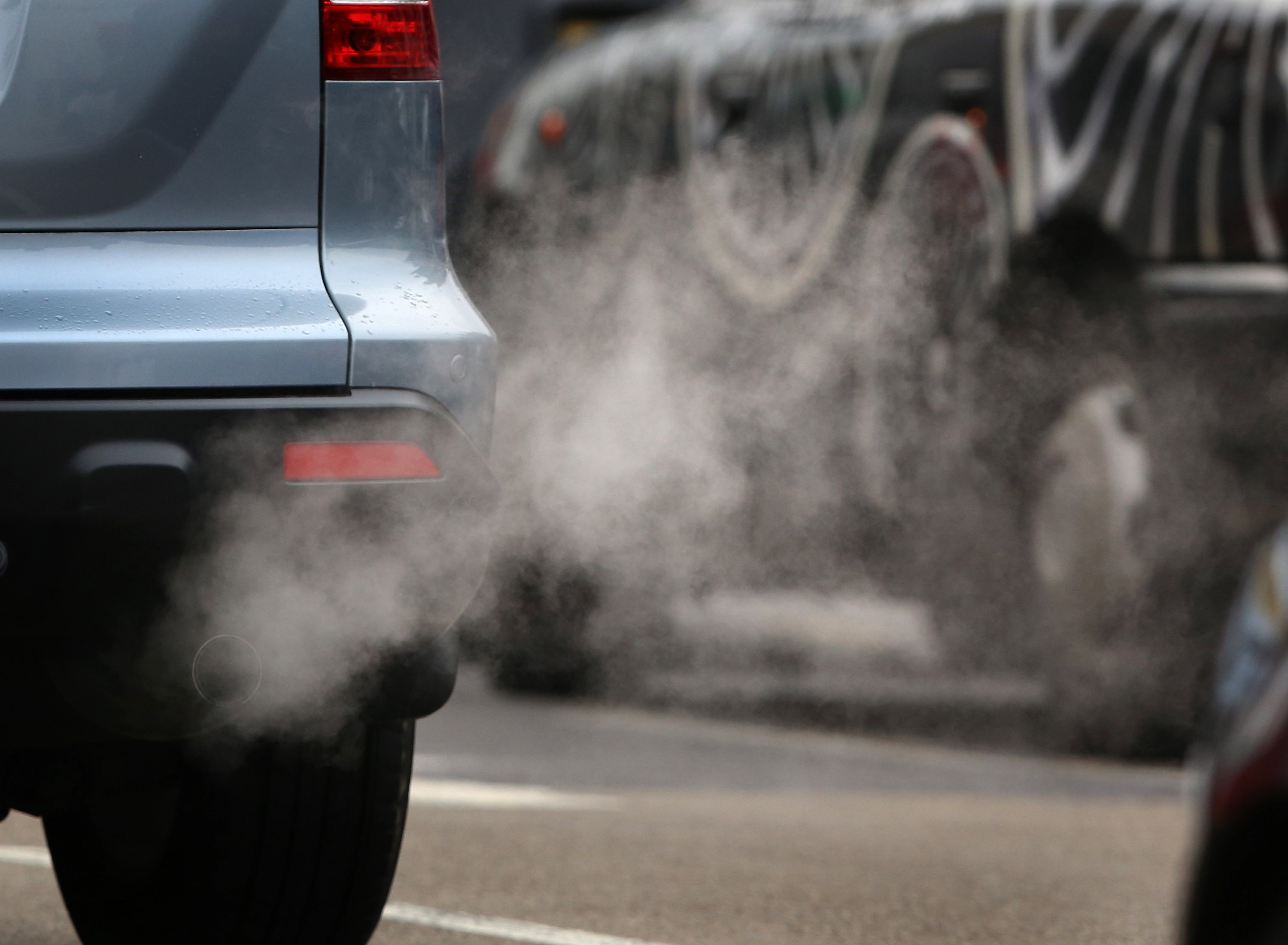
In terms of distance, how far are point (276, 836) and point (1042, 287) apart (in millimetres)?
3846

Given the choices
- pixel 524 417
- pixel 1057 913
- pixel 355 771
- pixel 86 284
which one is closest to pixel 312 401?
pixel 86 284

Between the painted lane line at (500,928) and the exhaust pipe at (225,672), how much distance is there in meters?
1.30

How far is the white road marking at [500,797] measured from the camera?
Result: 622 cm

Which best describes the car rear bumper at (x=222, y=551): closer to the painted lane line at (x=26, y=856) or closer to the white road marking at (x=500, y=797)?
the painted lane line at (x=26, y=856)

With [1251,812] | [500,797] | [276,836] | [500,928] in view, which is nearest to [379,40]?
[276,836]

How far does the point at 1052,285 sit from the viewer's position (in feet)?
23.0

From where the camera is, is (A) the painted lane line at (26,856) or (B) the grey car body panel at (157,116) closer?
(B) the grey car body panel at (157,116)

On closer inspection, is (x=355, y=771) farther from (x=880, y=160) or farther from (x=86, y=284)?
(x=880, y=160)

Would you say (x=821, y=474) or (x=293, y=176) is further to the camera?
(x=821, y=474)

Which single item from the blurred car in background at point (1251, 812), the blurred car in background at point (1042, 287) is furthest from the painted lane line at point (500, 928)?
the blurred car in background at point (1042, 287)

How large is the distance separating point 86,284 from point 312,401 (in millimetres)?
293

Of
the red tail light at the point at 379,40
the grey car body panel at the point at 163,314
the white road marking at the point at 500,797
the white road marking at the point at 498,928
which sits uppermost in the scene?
the red tail light at the point at 379,40

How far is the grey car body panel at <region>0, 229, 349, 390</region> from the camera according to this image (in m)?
3.07

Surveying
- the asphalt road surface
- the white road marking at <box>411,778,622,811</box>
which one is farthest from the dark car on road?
the white road marking at <box>411,778,622,811</box>
